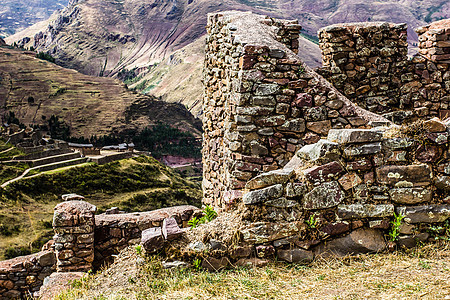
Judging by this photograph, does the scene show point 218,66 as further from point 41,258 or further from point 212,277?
point 41,258

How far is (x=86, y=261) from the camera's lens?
8727 millimetres

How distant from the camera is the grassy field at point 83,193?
3050 centimetres

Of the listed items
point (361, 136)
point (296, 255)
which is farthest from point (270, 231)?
point (361, 136)

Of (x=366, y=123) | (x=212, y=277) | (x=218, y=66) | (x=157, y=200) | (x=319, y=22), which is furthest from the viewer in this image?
(x=319, y=22)

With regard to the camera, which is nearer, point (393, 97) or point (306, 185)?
point (306, 185)

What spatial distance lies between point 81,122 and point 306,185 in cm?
8685

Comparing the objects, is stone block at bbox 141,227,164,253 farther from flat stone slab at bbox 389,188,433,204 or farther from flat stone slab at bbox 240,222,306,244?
flat stone slab at bbox 389,188,433,204

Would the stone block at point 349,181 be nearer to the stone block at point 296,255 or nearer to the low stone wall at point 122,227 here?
the stone block at point 296,255

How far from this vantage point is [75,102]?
93750 millimetres

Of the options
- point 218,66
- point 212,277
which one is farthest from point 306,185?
point 218,66

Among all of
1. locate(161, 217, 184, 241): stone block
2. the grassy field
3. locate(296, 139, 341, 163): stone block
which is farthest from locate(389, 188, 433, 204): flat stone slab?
the grassy field

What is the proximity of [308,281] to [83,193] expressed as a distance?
132ft

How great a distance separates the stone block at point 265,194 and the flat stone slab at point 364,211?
0.74 metres

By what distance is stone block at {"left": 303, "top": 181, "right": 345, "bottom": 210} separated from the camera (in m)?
4.63
